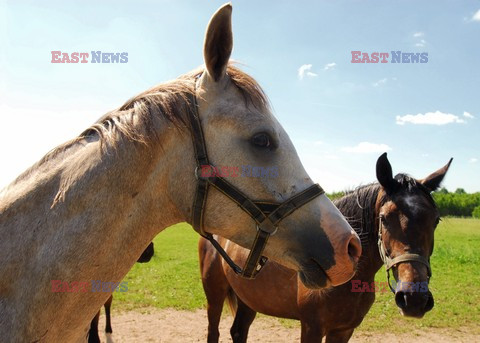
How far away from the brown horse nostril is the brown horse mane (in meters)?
0.83

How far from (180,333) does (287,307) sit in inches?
152

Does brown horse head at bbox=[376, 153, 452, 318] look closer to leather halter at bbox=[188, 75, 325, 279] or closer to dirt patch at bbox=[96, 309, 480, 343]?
leather halter at bbox=[188, 75, 325, 279]

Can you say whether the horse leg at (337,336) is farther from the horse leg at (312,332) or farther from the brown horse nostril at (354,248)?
the brown horse nostril at (354,248)

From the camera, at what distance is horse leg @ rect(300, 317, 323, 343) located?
11.6 feet

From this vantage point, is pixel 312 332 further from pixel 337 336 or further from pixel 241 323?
pixel 241 323

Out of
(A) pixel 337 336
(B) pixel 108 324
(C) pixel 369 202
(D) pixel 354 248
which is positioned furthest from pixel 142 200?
(B) pixel 108 324

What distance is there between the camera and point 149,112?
5.42 ft

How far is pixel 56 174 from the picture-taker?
5.29 feet

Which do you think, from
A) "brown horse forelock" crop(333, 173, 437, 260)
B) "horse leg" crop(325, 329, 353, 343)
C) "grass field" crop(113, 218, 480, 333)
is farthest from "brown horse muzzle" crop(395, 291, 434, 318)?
"grass field" crop(113, 218, 480, 333)

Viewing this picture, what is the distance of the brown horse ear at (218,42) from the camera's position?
1.55 m

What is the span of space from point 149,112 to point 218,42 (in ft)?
1.61

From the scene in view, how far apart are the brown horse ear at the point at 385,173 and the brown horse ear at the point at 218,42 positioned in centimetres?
254

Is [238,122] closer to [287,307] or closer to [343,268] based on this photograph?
[343,268]

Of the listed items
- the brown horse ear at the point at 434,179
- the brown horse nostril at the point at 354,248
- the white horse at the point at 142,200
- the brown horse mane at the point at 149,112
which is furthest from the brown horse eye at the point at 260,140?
the brown horse ear at the point at 434,179
